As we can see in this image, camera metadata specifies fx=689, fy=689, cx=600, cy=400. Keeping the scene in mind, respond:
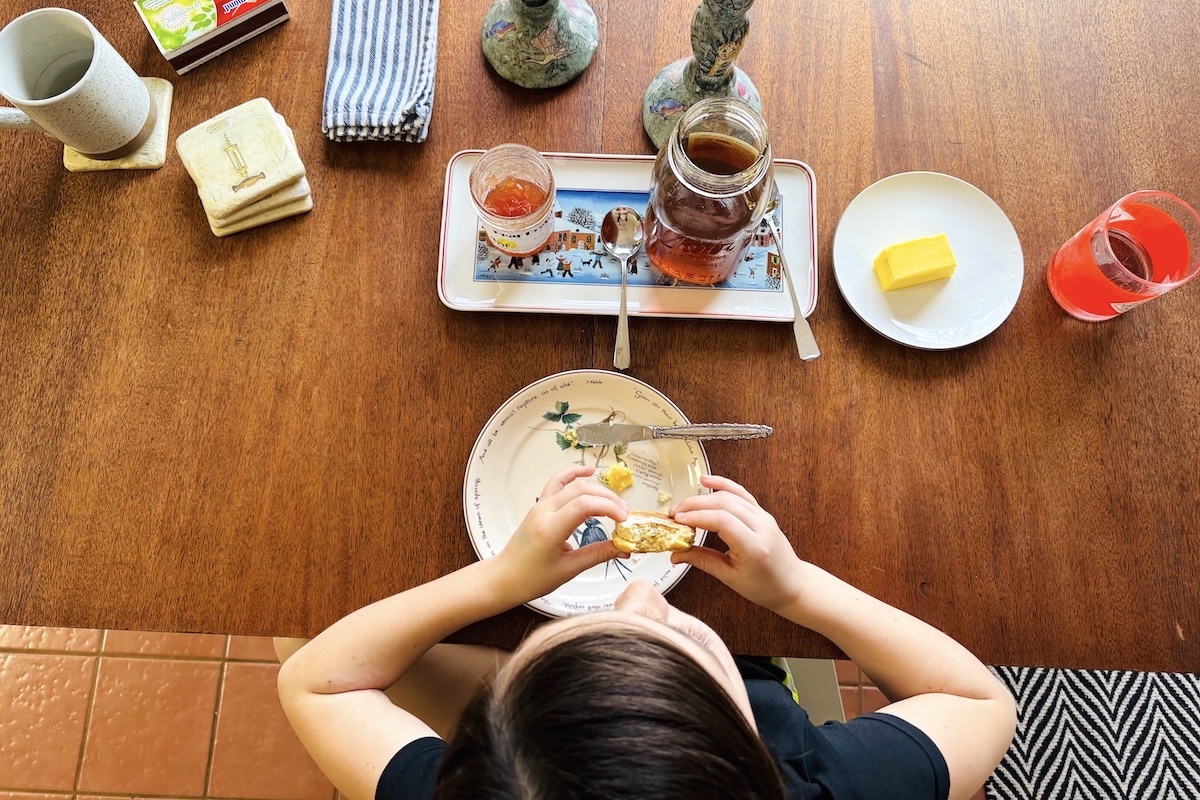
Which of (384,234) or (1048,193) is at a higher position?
(384,234)

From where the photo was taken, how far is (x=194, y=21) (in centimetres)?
86

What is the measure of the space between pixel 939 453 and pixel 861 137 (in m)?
0.41

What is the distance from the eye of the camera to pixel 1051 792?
1.36 metres

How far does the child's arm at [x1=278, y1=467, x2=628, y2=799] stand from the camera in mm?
707

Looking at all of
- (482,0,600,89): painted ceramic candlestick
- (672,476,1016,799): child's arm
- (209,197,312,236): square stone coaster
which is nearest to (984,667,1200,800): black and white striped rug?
(672,476,1016,799): child's arm

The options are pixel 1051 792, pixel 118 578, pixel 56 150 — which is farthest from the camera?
pixel 1051 792

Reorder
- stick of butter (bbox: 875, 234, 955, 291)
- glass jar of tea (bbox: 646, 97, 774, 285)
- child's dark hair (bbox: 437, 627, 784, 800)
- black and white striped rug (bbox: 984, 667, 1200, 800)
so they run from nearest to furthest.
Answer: child's dark hair (bbox: 437, 627, 784, 800)
glass jar of tea (bbox: 646, 97, 774, 285)
stick of butter (bbox: 875, 234, 955, 291)
black and white striped rug (bbox: 984, 667, 1200, 800)

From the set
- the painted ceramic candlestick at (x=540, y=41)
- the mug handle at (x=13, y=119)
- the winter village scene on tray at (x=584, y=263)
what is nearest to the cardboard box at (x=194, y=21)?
the mug handle at (x=13, y=119)

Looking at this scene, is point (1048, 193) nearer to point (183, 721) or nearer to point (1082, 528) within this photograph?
point (1082, 528)

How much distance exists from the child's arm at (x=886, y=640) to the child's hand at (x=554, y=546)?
82 mm

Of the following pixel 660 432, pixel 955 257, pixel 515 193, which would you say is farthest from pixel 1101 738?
pixel 515 193

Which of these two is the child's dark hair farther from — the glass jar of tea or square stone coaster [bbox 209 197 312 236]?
square stone coaster [bbox 209 197 312 236]

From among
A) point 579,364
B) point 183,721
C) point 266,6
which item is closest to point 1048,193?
point 579,364

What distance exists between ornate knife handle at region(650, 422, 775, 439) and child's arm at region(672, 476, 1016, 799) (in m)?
0.05
